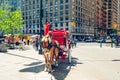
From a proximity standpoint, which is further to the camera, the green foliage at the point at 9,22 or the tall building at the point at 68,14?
the tall building at the point at 68,14

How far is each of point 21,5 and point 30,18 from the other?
8910mm

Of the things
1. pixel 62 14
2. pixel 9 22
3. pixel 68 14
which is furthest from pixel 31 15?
pixel 9 22

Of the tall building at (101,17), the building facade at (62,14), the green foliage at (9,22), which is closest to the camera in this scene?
the green foliage at (9,22)

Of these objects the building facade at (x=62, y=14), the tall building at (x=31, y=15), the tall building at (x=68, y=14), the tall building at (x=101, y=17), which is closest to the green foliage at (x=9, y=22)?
the building facade at (x=62, y=14)

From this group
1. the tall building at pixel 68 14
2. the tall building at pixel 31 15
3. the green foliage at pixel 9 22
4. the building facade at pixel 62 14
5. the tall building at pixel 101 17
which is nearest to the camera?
the green foliage at pixel 9 22

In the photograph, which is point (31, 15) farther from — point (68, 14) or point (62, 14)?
point (68, 14)

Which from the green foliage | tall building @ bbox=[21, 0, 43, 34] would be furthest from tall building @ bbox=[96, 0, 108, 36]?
the green foliage

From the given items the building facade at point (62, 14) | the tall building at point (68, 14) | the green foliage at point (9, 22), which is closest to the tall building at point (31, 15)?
the building facade at point (62, 14)

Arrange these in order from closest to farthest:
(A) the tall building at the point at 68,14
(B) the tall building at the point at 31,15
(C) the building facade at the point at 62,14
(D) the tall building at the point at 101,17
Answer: (A) the tall building at the point at 68,14
(C) the building facade at the point at 62,14
(B) the tall building at the point at 31,15
(D) the tall building at the point at 101,17

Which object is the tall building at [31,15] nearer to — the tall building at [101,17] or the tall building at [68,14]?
the tall building at [68,14]

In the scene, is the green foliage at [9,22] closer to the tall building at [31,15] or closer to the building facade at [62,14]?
the building facade at [62,14]

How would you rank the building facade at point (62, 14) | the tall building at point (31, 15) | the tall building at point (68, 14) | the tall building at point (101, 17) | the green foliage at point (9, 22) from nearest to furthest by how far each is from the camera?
the green foliage at point (9, 22)
the tall building at point (68, 14)
the building facade at point (62, 14)
the tall building at point (31, 15)
the tall building at point (101, 17)

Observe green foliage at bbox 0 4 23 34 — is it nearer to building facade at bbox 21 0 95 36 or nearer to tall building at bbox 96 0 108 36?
building facade at bbox 21 0 95 36

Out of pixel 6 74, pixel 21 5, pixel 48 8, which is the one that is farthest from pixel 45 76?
pixel 21 5
